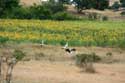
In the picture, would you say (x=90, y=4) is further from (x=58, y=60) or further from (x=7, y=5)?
(x=58, y=60)

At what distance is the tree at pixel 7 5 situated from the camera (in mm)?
58938

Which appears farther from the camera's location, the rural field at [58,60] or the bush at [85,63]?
the bush at [85,63]

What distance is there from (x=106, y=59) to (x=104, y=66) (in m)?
2.58

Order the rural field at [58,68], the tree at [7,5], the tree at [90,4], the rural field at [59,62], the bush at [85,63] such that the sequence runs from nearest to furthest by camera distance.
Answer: the rural field at [58,68] → the rural field at [59,62] → the bush at [85,63] → the tree at [7,5] → the tree at [90,4]

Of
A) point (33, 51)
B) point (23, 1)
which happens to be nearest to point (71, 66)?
point (33, 51)

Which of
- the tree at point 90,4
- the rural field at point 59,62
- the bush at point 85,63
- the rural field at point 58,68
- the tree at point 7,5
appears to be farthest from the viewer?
the tree at point 90,4

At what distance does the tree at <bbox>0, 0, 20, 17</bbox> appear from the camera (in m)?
58.9

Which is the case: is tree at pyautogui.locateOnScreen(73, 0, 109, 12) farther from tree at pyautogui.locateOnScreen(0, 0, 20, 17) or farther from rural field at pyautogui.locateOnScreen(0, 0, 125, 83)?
rural field at pyautogui.locateOnScreen(0, 0, 125, 83)

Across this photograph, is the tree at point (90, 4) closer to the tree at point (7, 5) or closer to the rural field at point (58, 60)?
the tree at point (7, 5)

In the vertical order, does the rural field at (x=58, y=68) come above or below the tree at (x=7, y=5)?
above

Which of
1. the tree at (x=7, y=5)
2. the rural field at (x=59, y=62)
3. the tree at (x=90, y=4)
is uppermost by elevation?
the rural field at (x=59, y=62)

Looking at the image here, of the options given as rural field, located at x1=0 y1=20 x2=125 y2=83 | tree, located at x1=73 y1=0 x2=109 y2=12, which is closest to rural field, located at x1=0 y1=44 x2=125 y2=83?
rural field, located at x1=0 y1=20 x2=125 y2=83

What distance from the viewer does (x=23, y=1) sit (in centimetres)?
9044

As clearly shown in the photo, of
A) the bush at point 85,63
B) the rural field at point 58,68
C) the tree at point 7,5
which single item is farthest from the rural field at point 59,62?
the tree at point 7,5
